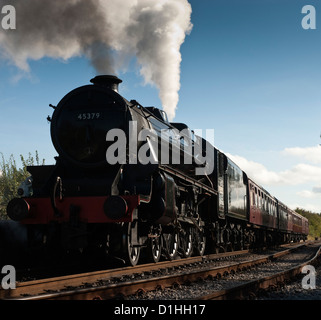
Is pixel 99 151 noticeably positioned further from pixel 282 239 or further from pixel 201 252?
pixel 282 239

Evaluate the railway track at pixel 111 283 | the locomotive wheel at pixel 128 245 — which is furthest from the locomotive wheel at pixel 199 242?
the locomotive wheel at pixel 128 245

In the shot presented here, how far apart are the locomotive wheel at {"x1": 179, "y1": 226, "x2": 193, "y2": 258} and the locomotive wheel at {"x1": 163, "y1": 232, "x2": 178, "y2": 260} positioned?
330 millimetres

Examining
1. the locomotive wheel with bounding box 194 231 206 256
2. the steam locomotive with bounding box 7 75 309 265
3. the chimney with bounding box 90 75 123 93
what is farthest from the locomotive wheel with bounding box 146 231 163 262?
the chimney with bounding box 90 75 123 93

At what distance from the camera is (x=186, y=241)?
→ 33.6 ft

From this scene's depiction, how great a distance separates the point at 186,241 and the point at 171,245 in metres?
0.98

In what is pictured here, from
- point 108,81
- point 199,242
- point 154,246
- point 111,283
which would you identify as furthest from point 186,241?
point 111,283

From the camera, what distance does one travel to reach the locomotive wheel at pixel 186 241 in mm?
9831

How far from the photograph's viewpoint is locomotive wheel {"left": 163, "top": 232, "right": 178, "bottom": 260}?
8.77 metres

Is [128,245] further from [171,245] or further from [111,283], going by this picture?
[171,245]

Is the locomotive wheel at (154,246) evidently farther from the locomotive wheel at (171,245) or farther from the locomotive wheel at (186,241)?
the locomotive wheel at (186,241)

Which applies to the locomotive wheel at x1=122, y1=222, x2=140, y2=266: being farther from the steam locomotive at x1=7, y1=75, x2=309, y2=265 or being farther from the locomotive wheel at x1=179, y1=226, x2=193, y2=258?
the locomotive wheel at x1=179, y1=226, x2=193, y2=258

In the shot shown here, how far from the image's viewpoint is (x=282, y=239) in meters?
28.0

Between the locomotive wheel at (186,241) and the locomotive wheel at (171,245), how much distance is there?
33 centimetres

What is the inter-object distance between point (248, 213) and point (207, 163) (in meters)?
4.59
